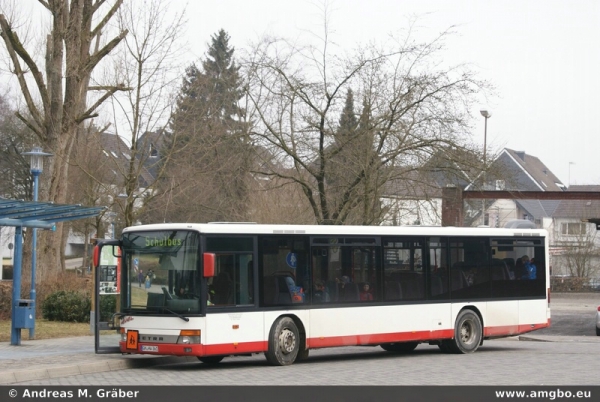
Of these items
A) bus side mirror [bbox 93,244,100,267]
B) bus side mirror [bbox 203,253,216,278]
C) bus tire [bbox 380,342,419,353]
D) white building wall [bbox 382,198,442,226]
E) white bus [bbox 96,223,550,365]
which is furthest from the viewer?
white building wall [bbox 382,198,442,226]

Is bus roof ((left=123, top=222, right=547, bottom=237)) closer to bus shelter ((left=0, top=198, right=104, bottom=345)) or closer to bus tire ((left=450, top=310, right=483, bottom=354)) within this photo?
bus shelter ((left=0, top=198, right=104, bottom=345))

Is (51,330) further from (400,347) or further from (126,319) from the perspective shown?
(400,347)

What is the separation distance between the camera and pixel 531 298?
21797mm

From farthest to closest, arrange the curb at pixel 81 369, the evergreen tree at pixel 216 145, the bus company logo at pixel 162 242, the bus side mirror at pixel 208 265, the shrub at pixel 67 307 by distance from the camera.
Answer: the evergreen tree at pixel 216 145 → the shrub at pixel 67 307 → the bus company logo at pixel 162 242 → the bus side mirror at pixel 208 265 → the curb at pixel 81 369

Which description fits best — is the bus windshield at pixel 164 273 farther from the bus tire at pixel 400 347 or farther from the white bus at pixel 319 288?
the bus tire at pixel 400 347

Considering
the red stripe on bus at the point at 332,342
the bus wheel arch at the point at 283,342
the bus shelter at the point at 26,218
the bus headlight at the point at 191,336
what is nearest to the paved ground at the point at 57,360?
the bus shelter at the point at 26,218

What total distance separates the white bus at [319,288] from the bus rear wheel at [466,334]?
0.03 metres

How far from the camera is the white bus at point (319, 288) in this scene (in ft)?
54.0

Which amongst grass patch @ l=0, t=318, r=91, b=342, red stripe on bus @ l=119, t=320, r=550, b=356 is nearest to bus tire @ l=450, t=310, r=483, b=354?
red stripe on bus @ l=119, t=320, r=550, b=356

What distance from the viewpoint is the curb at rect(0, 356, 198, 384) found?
14.0m

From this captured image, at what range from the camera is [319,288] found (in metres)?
18.1

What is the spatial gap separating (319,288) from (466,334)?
441 cm

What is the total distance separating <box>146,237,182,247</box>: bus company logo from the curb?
2.15 meters
